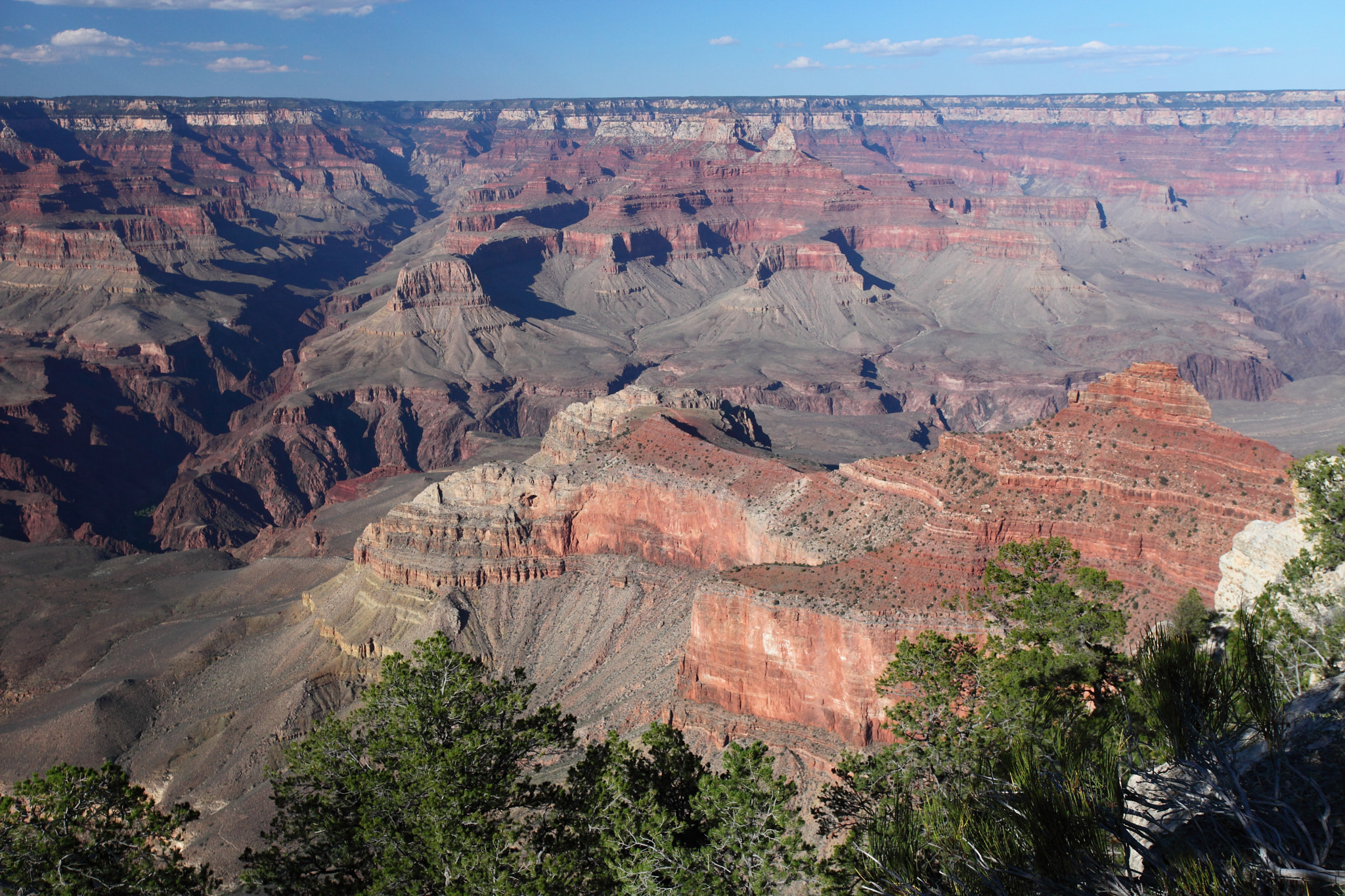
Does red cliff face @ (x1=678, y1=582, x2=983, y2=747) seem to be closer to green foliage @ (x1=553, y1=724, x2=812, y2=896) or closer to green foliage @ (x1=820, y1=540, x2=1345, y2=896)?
green foliage @ (x1=820, y1=540, x2=1345, y2=896)

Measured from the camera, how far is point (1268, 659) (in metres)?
22.1

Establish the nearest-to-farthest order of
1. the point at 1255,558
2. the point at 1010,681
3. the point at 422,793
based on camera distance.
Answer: the point at 422,793 → the point at 1010,681 → the point at 1255,558

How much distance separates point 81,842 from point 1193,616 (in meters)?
35.1

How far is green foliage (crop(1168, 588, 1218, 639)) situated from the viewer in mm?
32625

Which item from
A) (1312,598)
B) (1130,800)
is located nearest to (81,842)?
(1130,800)

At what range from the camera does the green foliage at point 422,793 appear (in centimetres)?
2150

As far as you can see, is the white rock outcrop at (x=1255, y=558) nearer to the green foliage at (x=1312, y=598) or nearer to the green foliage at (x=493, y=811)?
the green foliage at (x=1312, y=598)

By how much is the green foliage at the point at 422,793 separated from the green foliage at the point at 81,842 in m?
2.32

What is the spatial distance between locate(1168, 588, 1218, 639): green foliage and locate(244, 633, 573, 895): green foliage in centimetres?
2229

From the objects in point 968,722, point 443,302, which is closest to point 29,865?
point 968,722

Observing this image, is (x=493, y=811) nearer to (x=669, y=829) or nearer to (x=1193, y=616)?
(x=669, y=829)

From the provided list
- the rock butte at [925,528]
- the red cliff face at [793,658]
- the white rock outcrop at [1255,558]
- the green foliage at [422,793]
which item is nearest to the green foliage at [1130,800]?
the green foliage at [422,793]

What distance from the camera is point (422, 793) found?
22.7 meters

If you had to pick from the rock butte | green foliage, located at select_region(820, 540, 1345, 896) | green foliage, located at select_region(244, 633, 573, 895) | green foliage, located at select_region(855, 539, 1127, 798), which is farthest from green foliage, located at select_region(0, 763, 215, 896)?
the rock butte
